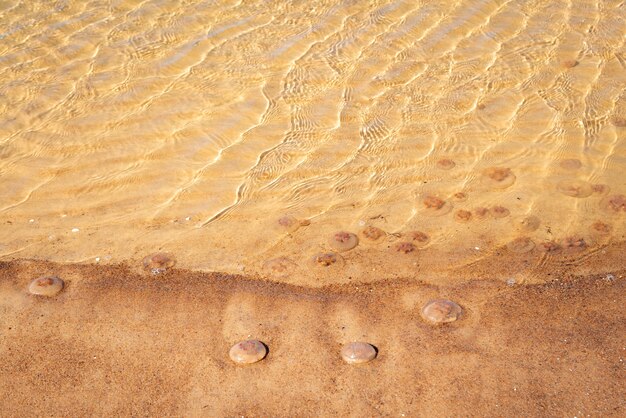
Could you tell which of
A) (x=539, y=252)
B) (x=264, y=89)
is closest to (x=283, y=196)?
(x=264, y=89)

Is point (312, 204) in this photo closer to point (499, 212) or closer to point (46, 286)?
point (499, 212)

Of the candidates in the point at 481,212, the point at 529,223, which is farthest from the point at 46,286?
the point at 529,223

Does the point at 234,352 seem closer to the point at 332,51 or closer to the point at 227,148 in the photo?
the point at 227,148

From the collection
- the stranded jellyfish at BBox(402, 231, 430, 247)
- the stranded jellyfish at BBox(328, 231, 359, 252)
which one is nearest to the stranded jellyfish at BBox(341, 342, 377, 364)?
the stranded jellyfish at BBox(328, 231, 359, 252)

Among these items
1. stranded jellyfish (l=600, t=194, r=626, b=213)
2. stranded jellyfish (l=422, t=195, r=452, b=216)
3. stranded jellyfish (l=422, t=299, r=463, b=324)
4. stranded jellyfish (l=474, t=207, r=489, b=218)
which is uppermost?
stranded jellyfish (l=422, t=299, r=463, b=324)

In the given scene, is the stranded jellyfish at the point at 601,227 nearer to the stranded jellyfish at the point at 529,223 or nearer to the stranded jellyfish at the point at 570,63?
the stranded jellyfish at the point at 529,223

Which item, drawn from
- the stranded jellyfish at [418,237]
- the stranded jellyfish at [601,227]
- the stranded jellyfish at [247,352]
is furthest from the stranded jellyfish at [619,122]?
the stranded jellyfish at [247,352]

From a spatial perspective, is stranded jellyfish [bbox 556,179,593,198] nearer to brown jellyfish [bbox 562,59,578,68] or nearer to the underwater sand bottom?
the underwater sand bottom
